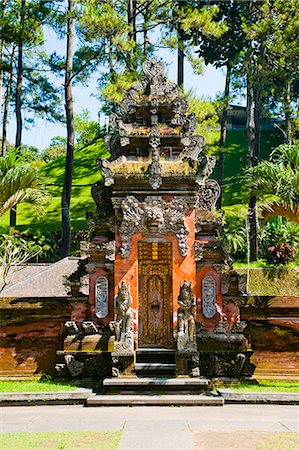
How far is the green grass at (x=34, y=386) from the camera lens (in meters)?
11.0

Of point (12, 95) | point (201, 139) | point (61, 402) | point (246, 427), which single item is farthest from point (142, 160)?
point (12, 95)

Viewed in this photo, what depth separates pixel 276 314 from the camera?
518 inches

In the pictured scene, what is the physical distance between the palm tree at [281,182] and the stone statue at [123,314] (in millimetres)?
3370

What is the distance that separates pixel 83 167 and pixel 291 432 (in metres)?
31.0

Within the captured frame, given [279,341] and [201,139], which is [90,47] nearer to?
[201,139]

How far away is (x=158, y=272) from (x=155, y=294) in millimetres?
496

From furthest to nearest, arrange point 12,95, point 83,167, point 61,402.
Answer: point 83,167
point 12,95
point 61,402

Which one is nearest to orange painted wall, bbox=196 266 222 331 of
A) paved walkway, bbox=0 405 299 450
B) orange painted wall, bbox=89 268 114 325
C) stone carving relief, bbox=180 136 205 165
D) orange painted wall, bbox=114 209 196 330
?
orange painted wall, bbox=114 209 196 330

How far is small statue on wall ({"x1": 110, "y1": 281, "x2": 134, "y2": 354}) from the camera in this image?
37.4 ft

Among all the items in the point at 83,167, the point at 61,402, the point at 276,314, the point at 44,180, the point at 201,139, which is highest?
the point at 83,167

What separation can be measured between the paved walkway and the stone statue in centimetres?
187

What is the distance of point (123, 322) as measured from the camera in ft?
37.7

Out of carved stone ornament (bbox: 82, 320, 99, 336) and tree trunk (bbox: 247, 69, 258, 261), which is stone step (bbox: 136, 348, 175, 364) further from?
tree trunk (bbox: 247, 69, 258, 261)

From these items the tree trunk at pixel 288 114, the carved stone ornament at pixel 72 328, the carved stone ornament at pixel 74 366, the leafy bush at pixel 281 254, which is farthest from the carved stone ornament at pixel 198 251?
the tree trunk at pixel 288 114
